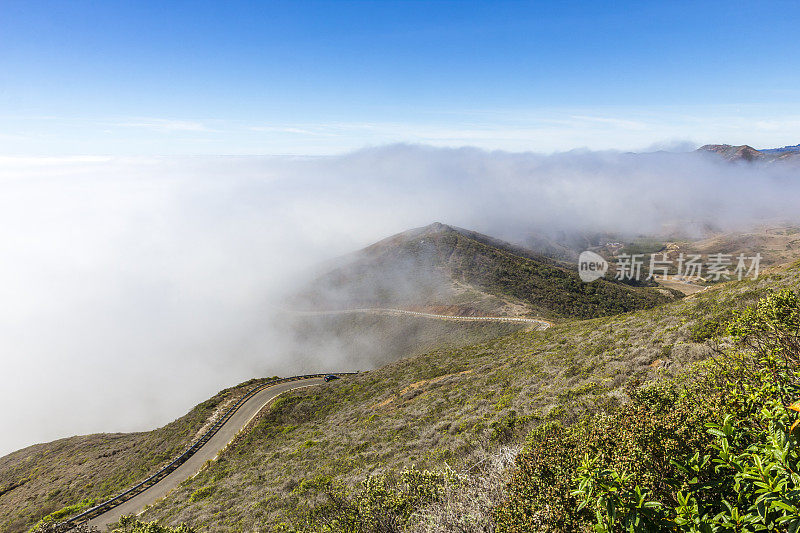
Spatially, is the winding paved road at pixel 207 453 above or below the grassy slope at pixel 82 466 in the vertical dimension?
above

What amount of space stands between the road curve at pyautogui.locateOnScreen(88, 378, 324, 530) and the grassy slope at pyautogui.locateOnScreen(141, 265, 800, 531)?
75.1 inches

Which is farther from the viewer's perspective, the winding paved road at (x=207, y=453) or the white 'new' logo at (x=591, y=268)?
the white 'new' logo at (x=591, y=268)

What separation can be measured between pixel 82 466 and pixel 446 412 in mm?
36620

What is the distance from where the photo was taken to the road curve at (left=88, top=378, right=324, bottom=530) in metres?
22.9

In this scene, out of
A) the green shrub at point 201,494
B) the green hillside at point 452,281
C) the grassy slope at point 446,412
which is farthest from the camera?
the green hillside at point 452,281

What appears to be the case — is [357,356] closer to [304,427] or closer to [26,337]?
[304,427]

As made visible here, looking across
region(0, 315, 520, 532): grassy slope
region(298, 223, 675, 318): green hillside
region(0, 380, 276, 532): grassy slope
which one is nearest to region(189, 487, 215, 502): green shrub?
region(0, 315, 520, 532): grassy slope

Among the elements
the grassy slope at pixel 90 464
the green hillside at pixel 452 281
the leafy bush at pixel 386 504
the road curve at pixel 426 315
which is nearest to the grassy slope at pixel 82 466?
the grassy slope at pixel 90 464

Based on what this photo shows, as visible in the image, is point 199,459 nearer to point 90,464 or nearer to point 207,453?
point 207,453

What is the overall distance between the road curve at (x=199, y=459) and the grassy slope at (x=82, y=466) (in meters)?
2.67

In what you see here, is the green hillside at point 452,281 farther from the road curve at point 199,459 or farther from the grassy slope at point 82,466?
the grassy slope at point 82,466

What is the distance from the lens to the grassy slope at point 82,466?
2702 cm

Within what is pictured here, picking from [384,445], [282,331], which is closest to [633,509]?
[384,445]

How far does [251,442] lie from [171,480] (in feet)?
19.1
